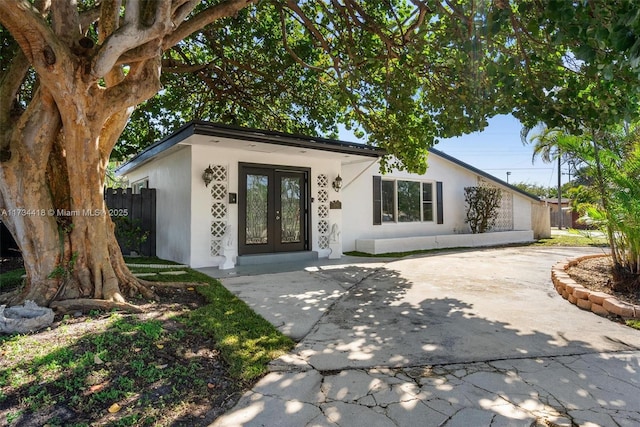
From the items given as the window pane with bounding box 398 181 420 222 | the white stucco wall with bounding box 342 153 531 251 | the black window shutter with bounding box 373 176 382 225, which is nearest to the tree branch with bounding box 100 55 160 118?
the white stucco wall with bounding box 342 153 531 251

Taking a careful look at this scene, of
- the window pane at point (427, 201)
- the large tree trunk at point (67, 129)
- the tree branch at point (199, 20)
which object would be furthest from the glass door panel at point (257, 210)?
the window pane at point (427, 201)

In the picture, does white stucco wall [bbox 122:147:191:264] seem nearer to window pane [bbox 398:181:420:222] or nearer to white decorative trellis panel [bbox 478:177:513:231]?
window pane [bbox 398:181:420:222]

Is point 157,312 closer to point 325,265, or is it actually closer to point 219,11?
point 219,11

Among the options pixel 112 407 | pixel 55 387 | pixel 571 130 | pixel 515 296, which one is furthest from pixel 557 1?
pixel 55 387

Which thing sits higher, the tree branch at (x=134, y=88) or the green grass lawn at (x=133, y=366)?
the tree branch at (x=134, y=88)

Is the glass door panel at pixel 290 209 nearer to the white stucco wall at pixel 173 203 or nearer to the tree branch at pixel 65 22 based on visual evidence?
the white stucco wall at pixel 173 203

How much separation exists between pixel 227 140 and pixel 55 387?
5.45 m

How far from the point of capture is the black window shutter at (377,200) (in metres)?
11.4

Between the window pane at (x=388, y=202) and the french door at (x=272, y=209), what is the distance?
3726 mm

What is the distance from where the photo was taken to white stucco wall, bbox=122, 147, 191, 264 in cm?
768

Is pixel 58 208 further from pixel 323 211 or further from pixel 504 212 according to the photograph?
pixel 504 212

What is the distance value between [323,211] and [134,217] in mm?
5261

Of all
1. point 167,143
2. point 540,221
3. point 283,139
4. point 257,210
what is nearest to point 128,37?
point 283,139

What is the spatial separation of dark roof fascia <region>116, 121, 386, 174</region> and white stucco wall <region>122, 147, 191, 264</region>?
456mm
